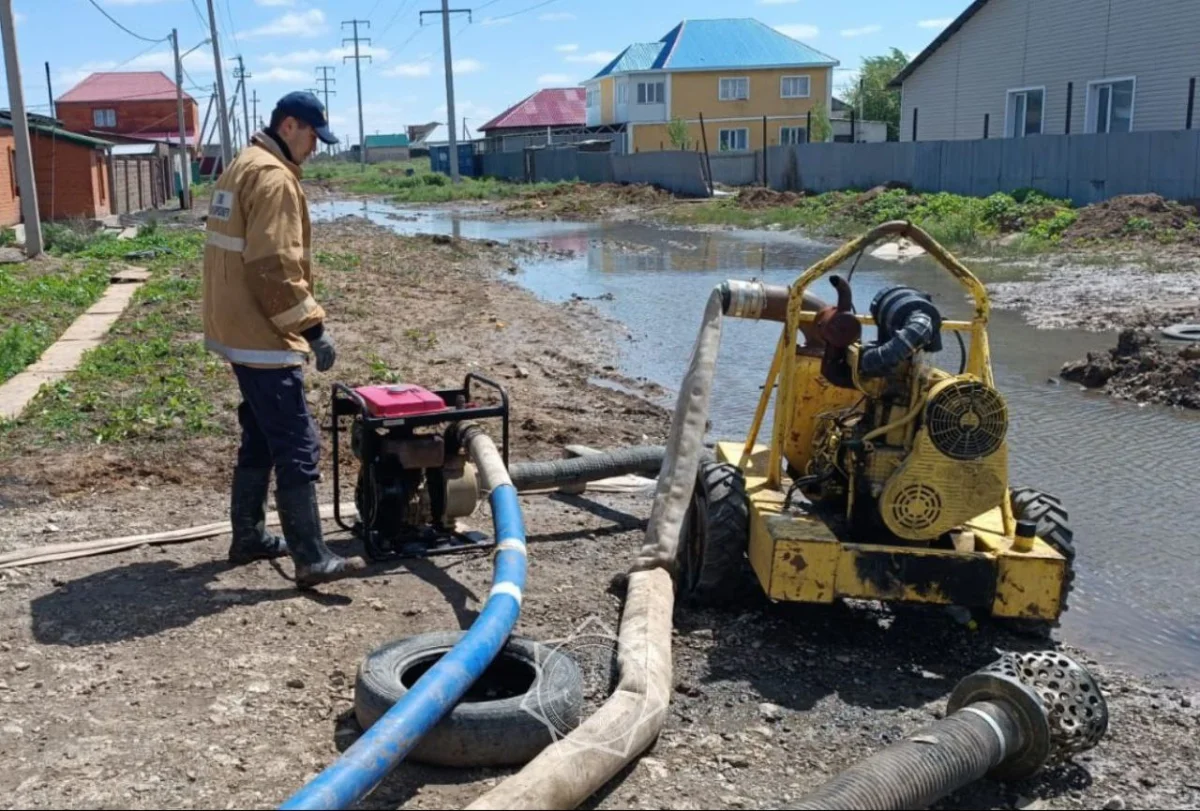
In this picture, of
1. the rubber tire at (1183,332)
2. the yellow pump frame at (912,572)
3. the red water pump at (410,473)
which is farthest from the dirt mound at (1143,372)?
the red water pump at (410,473)

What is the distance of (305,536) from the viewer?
5.48 meters

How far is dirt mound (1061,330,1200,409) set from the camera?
34.0 feet

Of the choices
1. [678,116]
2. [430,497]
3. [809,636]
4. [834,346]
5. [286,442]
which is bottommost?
[809,636]

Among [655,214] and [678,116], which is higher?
[678,116]

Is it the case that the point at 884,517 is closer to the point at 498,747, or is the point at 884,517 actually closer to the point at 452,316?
the point at 498,747

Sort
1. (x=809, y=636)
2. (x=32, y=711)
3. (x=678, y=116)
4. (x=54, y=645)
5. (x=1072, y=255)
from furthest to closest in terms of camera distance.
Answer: (x=678, y=116) → (x=1072, y=255) → (x=809, y=636) → (x=54, y=645) → (x=32, y=711)

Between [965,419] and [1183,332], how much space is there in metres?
8.69

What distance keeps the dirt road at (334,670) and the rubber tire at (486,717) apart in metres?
0.10

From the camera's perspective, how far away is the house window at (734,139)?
6756 cm

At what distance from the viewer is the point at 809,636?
17.3 ft

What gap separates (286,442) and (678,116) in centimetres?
6395

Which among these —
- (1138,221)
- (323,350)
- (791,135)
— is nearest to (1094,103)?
(1138,221)

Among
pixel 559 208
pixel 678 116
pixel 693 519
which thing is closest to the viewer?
pixel 693 519

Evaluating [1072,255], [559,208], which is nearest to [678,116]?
[559,208]
